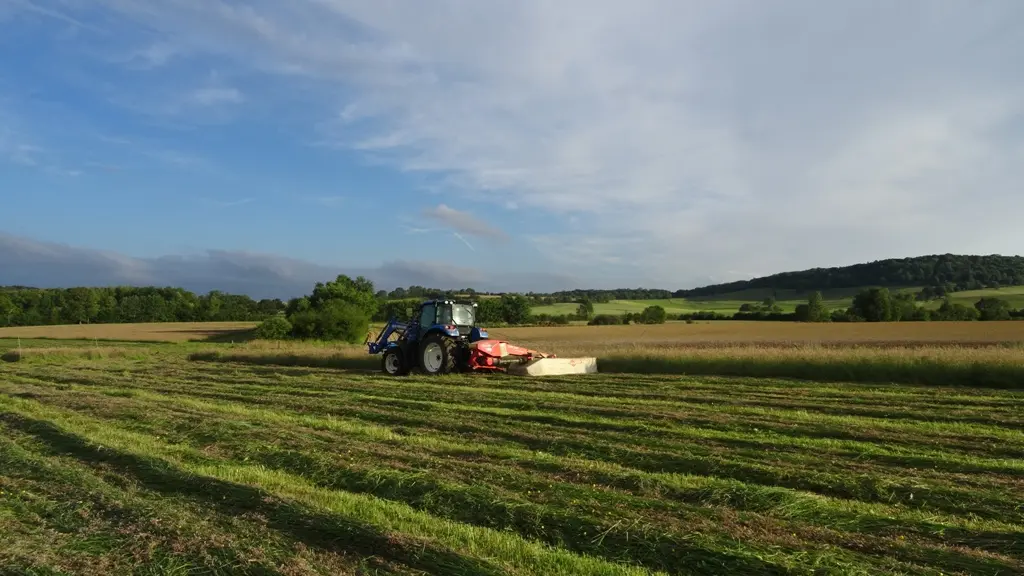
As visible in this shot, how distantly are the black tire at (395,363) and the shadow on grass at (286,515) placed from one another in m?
10.6

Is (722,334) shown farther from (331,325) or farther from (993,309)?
(331,325)

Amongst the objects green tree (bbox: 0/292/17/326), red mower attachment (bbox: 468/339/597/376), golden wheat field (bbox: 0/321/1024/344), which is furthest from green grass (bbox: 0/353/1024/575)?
green tree (bbox: 0/292/17/326)

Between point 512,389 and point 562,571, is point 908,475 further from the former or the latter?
point 512,389

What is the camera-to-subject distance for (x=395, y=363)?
733 inches

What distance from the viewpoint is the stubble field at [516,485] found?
432 cm

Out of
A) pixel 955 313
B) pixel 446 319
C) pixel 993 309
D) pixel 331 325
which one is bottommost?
pixel 331 325

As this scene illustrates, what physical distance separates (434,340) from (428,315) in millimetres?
1117

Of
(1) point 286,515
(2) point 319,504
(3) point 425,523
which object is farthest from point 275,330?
(3) point 425,523

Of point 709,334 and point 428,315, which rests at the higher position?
point 428,315

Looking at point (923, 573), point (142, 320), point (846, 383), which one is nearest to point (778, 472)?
point (923, 573)

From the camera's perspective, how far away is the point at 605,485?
20.2 feet

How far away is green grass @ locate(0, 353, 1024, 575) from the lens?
431 centimetres

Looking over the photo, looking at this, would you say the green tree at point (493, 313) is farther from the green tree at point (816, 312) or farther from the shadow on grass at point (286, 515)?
the shadow on grass at point (286, 515)

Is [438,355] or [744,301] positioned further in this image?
[744,301]
